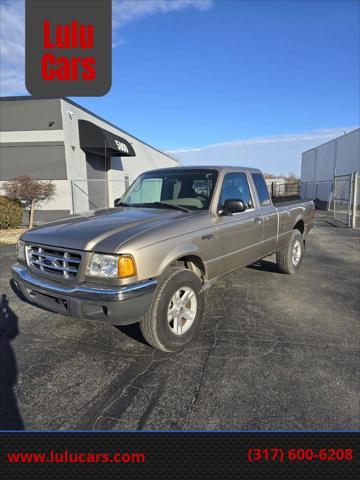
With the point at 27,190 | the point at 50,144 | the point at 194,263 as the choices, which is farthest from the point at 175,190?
the point at 50,144

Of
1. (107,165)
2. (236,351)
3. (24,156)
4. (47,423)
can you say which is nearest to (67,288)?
(47,423)

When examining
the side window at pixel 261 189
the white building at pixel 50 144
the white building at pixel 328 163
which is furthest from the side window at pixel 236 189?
the white building at pixel 328 163

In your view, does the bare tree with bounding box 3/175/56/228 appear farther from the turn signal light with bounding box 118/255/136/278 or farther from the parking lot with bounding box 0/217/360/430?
the turn signal light with bounding box 118/255/136/278

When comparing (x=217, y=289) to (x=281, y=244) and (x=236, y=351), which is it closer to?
(x=281, y=244)

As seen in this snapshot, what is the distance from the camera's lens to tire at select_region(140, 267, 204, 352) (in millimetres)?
2908

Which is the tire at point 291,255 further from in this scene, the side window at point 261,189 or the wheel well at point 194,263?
the wheel well at point 194,263

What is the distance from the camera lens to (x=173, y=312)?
10.3 feet

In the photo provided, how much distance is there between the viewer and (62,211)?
→ 13.7 meters

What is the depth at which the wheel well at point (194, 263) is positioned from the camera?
11.4 ft

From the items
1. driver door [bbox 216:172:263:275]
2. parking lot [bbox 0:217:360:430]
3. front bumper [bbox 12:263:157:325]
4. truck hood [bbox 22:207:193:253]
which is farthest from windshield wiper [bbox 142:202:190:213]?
parking lot [bbox 0:217:360:430]

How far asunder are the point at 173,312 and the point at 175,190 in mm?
1812

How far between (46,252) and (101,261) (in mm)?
747

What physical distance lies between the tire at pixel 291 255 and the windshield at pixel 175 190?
94.5 inches

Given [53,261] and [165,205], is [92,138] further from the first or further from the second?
[53,261]
